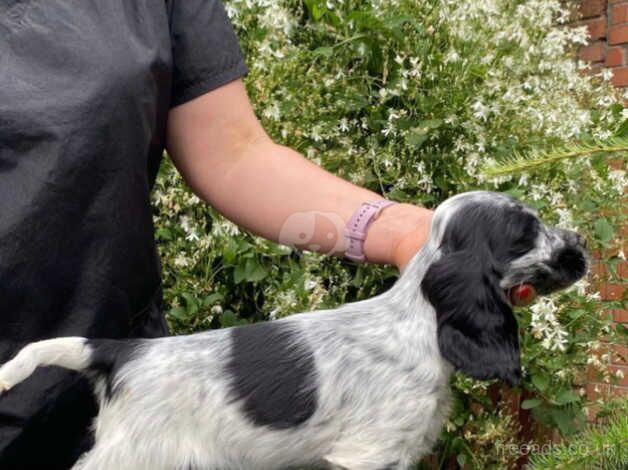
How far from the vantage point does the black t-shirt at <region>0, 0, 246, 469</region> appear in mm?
1405

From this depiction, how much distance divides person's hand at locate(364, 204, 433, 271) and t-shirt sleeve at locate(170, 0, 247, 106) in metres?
0.45

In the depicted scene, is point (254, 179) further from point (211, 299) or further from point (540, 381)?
point (540, 381)

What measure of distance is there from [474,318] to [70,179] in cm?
70

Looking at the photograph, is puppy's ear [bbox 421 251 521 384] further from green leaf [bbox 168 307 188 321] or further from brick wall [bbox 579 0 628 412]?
brick wall [bbox 579 0 628 412]

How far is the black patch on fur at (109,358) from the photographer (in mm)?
1320

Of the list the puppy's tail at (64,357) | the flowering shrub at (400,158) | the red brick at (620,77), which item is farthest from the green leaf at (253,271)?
the red brick at (620,77)

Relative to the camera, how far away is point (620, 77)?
496cm

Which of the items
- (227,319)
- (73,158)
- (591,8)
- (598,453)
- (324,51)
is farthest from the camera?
(591,8)

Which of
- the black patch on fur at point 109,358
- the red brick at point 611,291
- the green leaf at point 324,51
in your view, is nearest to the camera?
the black patch on fur at point 109,358

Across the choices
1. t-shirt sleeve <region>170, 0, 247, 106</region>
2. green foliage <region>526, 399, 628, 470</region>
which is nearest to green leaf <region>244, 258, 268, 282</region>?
t-shirt sleeve <region>170, 0, 247, 106</region>

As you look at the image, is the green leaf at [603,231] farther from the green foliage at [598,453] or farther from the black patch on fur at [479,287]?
the green foliage at [598,453]

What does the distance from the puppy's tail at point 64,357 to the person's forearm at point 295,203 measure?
406 mm

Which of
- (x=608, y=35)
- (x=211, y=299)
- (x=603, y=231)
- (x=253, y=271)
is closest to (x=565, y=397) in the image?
(x=603, y=231)

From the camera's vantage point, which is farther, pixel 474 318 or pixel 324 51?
pixel 324 51
